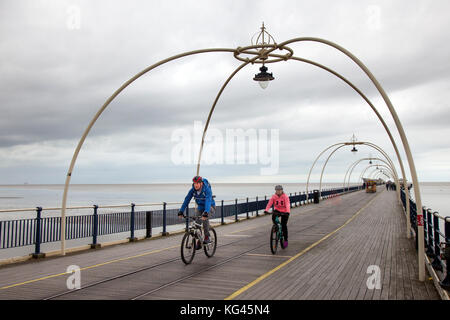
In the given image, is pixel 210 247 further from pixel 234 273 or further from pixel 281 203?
pixel 281 203

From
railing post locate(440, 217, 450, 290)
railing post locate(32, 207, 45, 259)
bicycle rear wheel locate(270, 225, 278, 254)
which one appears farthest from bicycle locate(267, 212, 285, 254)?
railing post locate(32, 207, 45, 259)

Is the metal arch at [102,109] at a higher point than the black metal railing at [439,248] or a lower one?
higher

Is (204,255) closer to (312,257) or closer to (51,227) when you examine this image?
(312,257)

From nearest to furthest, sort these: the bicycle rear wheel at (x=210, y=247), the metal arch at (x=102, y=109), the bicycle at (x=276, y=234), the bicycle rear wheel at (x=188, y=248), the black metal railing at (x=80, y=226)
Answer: the bicycle rear wheel at (x=188, y=248), the bicycle rear wheel at (x=210, y=247), the black metal railing at (x=80, y=226), the bicycle at (x=276, y=234), the metal arch at (x=102, y=109)

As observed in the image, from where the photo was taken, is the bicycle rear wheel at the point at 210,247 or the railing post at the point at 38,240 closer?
the bicycle rear wheel at the point at 210,247

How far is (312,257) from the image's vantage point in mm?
9898

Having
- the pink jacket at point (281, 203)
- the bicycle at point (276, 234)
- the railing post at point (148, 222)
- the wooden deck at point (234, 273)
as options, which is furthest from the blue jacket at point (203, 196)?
the railing post at point (148, 222)

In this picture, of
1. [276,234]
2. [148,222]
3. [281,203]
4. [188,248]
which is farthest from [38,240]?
[281,203]

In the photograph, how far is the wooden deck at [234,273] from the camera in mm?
6473

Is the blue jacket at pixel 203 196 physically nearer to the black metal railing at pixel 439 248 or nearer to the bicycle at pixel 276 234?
the bicycle at pixel 276 234

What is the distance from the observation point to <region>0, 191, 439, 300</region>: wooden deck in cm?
647

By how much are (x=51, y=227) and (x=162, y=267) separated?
4189 millimetres

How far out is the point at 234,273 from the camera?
799cm
